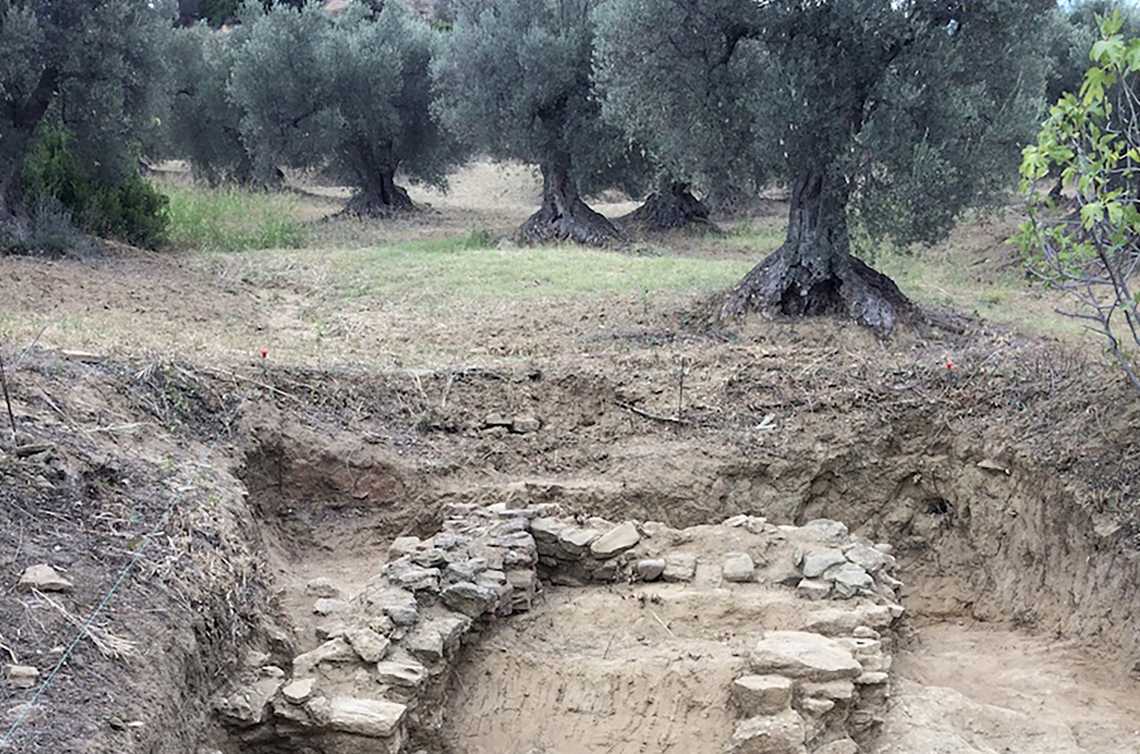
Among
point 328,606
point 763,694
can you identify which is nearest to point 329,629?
point 328,606

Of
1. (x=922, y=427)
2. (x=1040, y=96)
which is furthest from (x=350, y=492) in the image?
(x=1040, y=96)

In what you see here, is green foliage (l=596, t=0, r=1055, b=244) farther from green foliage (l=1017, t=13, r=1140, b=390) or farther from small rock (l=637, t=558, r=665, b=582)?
small rock (l=637, t=558, r=665, b=582)

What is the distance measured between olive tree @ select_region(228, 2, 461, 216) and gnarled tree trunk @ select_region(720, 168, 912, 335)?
1333 centimetres

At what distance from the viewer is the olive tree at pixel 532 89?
19391 millimetres

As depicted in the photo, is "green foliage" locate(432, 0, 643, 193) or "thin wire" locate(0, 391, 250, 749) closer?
"thin wire" locate(0, 391, 250, 749)

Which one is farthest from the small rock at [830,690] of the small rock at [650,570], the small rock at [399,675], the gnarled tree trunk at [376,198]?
the gnarled tree trunk at [376,198]

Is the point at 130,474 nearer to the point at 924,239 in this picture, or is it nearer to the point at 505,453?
the point at 505,453

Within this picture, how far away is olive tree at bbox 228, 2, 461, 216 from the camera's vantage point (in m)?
23.2

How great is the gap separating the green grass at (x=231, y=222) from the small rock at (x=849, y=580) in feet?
45.8

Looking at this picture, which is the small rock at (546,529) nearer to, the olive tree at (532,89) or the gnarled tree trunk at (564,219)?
the olive tree at (532,89)

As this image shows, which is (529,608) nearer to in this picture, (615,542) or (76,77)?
(615,542)

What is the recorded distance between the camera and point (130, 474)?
6.02 metres

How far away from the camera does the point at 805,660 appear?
559 centimetres

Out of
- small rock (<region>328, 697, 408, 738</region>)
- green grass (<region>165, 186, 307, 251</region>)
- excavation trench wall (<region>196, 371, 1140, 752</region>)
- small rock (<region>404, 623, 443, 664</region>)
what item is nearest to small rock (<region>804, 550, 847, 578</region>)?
excavation trench wall (<region>196, 371, 1140, 752</region>)
